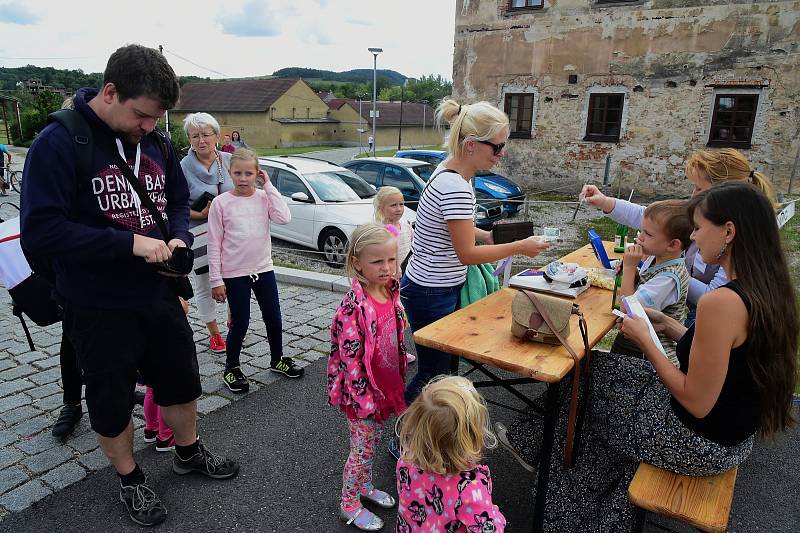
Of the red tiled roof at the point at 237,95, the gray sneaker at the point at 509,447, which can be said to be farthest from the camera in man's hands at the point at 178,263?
the red tiled roof at the point at 237,95

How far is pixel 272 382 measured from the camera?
13.3 ft

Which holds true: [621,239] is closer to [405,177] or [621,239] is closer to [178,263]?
[178,263]

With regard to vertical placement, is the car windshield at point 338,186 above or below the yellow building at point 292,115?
below

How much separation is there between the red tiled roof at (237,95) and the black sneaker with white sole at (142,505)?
175 ft

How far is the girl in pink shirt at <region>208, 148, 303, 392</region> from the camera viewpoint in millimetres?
3684

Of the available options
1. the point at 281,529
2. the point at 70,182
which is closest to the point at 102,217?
the point at 70,182

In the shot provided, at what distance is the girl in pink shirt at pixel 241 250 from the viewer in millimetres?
3684

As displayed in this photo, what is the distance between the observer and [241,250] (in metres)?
3.70

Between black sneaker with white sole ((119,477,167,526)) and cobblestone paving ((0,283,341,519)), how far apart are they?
19.3 inches

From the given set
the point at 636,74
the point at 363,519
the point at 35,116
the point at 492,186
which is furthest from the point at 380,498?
the point at 35,116

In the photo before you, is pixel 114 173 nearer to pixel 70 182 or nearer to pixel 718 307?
pixel 70 182

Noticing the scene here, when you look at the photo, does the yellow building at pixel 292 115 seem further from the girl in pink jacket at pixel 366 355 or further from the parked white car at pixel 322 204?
the girl in pink jacket at pixel 366 355

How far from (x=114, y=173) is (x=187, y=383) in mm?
1127

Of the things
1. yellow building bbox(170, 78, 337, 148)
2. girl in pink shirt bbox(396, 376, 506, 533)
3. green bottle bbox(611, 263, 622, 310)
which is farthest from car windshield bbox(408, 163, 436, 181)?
yellow building bbox(170, 78, 337, 148)
